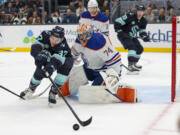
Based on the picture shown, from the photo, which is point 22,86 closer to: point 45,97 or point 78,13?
point 45,97

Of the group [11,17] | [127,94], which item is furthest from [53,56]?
[11,17]

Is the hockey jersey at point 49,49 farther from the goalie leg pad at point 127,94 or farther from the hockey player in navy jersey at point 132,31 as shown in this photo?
the hockey player in navy jersey at point 132,31

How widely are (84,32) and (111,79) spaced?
20.0 inches

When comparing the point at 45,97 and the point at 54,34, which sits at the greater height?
the point at 54,34

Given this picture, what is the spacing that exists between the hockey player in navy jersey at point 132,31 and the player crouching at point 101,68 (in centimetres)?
206

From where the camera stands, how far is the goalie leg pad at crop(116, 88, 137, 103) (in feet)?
11.7

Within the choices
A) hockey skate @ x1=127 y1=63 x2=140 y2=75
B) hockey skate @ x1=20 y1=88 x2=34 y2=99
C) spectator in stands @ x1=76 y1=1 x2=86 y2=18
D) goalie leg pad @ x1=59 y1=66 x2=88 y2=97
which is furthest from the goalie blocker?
spectator in stands @ x1=76 y1=1 x2=86 y2=18

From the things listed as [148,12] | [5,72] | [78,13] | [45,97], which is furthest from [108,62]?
[78,13]

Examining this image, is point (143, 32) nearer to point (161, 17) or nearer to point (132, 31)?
point (132, 31)

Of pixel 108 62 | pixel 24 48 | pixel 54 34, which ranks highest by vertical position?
pixel 54 34

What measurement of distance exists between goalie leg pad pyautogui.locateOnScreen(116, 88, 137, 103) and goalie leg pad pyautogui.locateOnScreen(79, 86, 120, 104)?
0.07m

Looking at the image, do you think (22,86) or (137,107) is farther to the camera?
(22,86)

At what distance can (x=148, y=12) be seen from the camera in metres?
8.89

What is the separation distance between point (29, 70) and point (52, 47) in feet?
9.33
